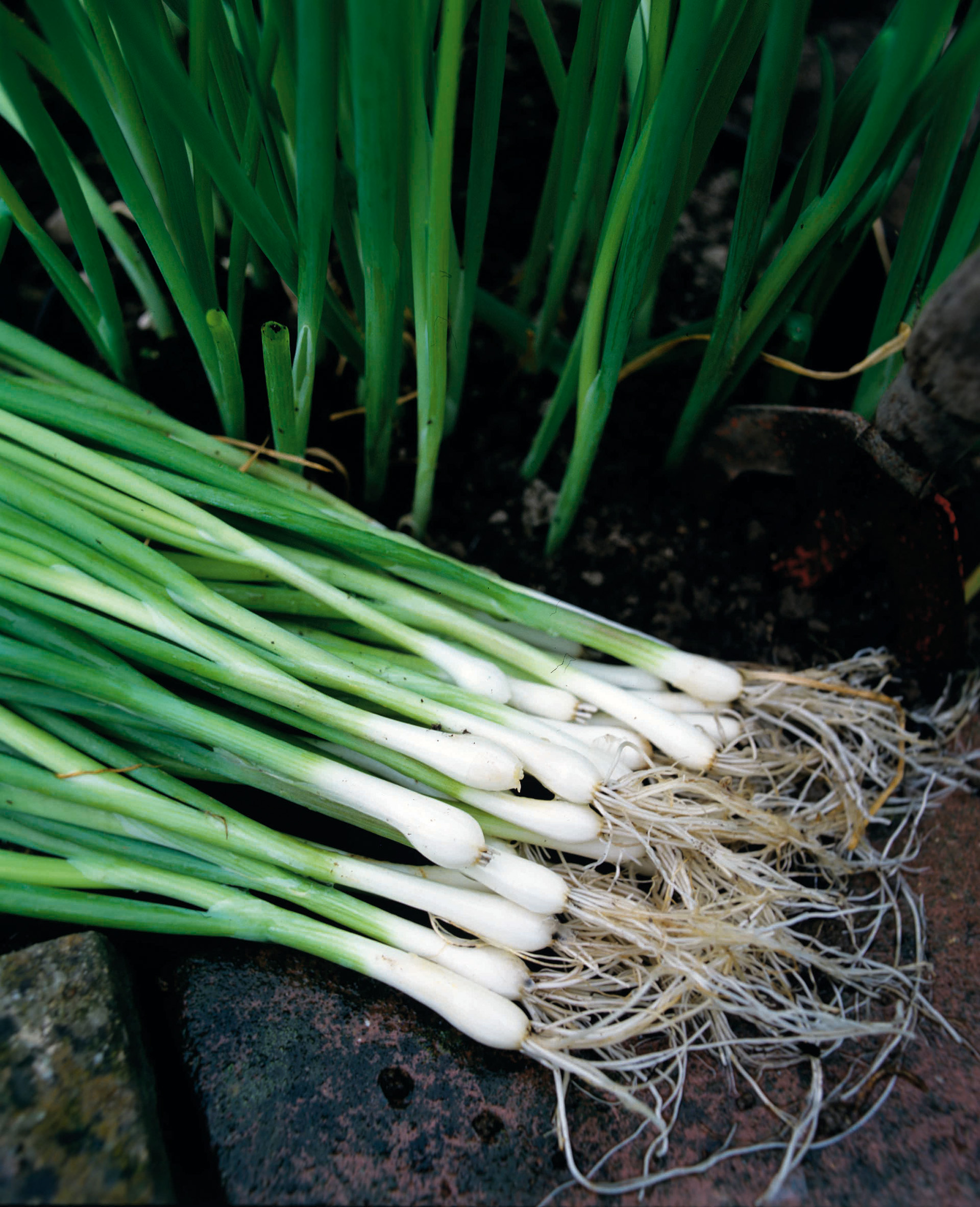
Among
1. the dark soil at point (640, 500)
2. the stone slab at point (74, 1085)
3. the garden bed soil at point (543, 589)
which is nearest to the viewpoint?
the stone slab at point (74, 1085)

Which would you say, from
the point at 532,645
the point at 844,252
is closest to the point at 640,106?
the point at 844,252

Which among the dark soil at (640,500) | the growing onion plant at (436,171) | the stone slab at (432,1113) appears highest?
the growing onion plant at (436,171)

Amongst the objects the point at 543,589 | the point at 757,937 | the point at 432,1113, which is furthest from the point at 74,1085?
the point at 543,589

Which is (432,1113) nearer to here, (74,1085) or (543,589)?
(74,1085)

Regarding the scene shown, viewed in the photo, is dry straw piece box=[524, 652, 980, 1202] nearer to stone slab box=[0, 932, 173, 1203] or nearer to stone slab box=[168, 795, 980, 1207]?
stone slab box=[168, 795, 980, 1207]

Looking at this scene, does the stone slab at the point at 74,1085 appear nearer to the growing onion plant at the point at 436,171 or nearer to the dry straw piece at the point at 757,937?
the dry straw piece at the point at 757,937

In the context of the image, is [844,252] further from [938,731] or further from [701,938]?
[701,938]

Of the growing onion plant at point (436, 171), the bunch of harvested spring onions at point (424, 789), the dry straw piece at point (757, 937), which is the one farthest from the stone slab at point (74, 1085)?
the growing onion plant at point (436, 171)
